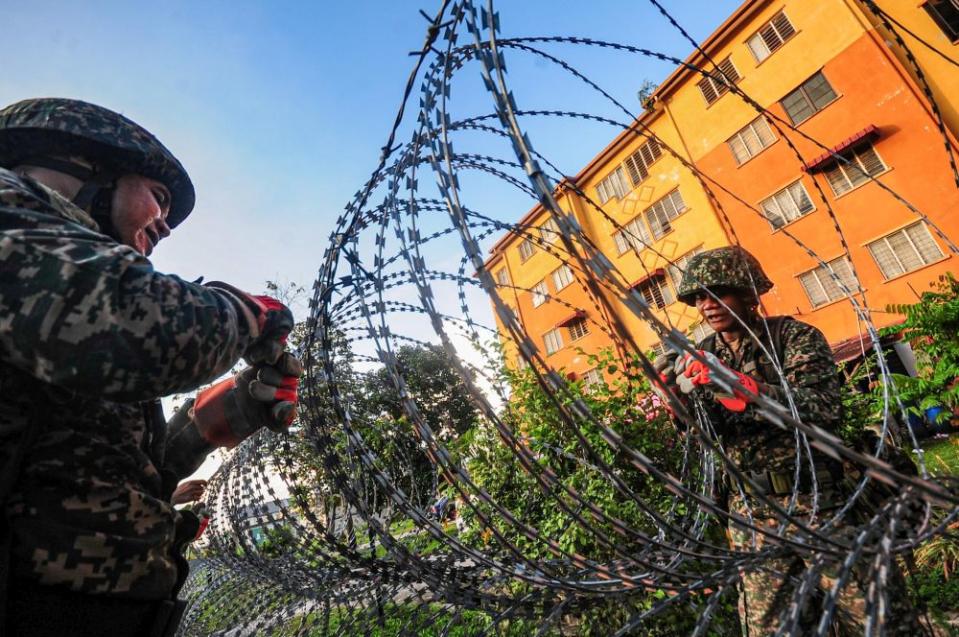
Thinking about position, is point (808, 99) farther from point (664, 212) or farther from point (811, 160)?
point (664, 212)

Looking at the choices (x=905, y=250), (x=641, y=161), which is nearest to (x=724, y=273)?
(x=905, y=250)

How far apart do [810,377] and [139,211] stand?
355cm

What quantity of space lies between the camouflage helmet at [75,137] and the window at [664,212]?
718 inches

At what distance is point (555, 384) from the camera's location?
1.32 metres

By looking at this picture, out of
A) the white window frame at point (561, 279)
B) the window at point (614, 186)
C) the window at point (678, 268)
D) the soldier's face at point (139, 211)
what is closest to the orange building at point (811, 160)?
the window at point (678, 268)

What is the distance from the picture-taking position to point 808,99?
13.9 metres

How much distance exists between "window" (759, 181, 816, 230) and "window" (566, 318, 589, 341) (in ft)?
29.4

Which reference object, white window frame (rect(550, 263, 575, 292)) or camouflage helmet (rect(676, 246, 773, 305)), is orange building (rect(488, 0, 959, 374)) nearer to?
white window frame (rect(550, 263, 575, 292))

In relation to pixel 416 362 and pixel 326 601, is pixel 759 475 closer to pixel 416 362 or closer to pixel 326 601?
pixel 326 601

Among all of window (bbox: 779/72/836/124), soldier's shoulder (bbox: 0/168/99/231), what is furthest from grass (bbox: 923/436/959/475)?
window (bbox: 779/72/836/124)

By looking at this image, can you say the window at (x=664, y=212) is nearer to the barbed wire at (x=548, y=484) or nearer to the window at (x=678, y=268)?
the window at (x=678, y=268)

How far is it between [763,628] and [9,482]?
3.45 m

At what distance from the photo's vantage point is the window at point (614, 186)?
1908 centimetres

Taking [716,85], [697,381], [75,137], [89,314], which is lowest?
[697,381]
